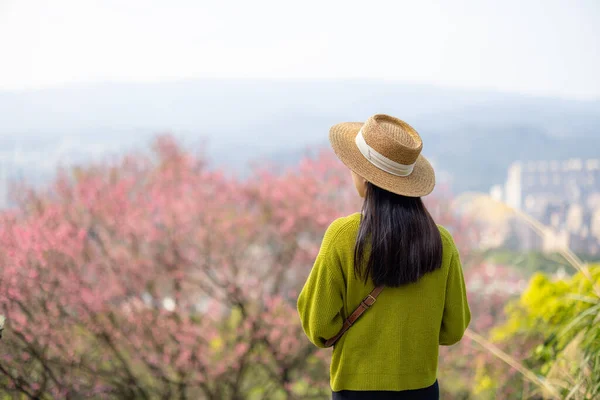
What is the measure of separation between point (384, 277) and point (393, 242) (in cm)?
7

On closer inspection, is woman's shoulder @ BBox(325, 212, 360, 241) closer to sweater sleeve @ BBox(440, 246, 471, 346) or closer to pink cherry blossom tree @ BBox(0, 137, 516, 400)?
sweater sleeve @ BBox(440, 246, 471, 346)

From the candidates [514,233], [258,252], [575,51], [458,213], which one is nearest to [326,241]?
[258,252]

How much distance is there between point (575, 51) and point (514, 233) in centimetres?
277

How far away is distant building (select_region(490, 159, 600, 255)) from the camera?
4699mm

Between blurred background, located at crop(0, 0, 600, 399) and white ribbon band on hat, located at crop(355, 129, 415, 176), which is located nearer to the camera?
white ribbon band on hat, located at crop(355, 129, 415, 176)

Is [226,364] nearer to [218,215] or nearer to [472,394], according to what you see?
[218,215]

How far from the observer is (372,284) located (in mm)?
1044

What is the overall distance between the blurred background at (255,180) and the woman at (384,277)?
67 cm

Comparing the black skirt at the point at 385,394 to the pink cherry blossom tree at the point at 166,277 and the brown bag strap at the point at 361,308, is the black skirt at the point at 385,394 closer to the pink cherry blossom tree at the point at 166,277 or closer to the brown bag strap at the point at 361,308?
the brown bag strap at the point at 361,308

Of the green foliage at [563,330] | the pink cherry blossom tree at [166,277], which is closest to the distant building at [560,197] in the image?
the green foliage at [563,330]

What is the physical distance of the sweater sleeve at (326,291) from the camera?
1032mm

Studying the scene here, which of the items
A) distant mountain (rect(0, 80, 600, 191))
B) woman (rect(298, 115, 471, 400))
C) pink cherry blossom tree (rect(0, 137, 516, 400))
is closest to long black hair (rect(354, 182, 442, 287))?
woman (rect(298, 115, 471, 400))

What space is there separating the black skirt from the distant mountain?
3.63 metres

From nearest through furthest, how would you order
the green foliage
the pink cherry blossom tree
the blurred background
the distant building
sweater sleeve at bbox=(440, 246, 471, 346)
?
sweater sleeve at bbox=(440, 246, 471, 346), the green foliage, the pink cherry blossom tree, the blurred background, the distant building
